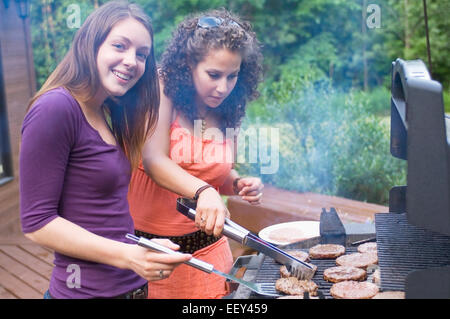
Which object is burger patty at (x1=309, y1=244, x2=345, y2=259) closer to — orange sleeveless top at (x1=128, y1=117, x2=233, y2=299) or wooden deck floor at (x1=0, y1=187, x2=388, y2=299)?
orange sleeveless top at (x1=128, y1=117, x2=233, y2=299)

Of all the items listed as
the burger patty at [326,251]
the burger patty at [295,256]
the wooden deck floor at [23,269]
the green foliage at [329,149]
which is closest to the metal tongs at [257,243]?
the burger patty at [295,256]

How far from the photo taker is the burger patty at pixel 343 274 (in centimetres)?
141

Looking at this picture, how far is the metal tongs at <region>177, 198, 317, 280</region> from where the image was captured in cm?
130

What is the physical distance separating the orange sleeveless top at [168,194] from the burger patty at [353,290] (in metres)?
0.53

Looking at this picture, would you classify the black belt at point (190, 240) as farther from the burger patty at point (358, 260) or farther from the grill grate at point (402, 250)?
the grill grate at point (402, 250)

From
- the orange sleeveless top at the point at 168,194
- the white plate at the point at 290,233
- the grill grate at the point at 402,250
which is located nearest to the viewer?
the grill grate at the point at 402,250

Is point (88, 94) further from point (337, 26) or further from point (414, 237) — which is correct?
point (337, 26)

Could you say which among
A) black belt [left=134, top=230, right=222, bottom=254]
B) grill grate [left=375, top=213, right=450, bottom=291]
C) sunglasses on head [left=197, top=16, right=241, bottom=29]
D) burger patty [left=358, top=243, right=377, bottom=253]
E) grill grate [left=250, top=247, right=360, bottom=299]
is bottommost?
grill grate [left=250, top=247, right=360, bottom=299]

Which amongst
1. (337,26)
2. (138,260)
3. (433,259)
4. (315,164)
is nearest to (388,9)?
(337,26)

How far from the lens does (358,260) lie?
5.00 feet

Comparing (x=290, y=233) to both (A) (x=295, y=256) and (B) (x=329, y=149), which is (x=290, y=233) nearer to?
(A) (x=295, y=256)

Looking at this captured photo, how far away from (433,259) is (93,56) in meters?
0.98

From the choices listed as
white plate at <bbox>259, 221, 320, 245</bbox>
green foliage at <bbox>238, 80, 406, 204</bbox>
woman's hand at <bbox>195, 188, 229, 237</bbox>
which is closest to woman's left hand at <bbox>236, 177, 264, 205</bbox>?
white plate at <bbox>259, 221, 320, 245</bbox>

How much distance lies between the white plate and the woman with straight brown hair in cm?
58
